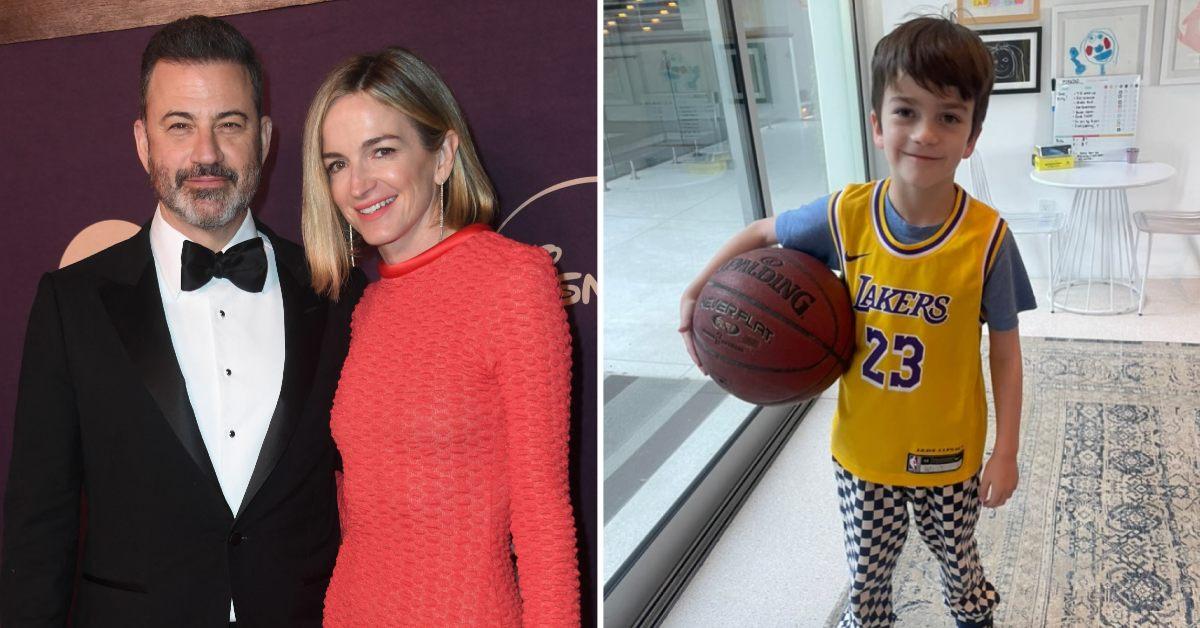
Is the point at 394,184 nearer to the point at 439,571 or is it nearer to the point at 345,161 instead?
the point at 345,161

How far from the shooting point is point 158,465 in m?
1.37

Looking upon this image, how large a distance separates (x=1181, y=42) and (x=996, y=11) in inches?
39.0

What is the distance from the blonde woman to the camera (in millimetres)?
1247

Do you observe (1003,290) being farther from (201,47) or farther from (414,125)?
(201,47)

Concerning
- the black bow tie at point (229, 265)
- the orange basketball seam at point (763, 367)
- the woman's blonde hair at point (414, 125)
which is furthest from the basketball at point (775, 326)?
the black bow tie at point (229, 265)

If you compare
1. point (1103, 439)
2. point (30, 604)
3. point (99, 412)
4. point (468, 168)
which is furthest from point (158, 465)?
point (1103, 439)

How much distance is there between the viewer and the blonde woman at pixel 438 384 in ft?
4.09

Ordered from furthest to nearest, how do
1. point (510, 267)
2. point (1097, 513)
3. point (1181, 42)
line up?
1. point (1181, 42)
2. point (1097, 513)
3. point (510, 267)

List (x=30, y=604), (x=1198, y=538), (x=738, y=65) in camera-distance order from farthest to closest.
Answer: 1. (x=738, y=65)
2. (x=1198, y=538)
3. (x=30, y=604)

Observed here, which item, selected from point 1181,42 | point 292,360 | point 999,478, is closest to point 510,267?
point 292,360

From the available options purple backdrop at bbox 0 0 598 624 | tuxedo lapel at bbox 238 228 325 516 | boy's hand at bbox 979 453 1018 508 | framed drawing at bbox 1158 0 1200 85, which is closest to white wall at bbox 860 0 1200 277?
framed drawing at bbox 1158 0 1200 85

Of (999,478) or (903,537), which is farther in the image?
(903,537)

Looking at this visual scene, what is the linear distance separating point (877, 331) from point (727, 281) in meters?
0.32

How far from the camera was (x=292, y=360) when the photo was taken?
142cm
